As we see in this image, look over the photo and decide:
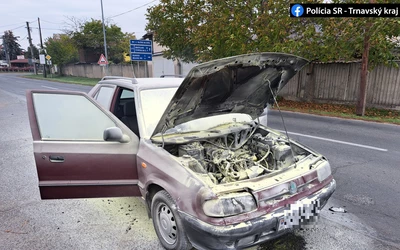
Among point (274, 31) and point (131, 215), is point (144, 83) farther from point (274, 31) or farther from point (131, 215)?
point (274, 31)

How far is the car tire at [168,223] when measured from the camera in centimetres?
244

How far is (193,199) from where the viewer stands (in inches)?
86.7

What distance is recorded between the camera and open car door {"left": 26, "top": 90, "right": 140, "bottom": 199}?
9.38 ft

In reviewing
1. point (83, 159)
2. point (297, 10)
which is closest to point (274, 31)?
point (297, 10)

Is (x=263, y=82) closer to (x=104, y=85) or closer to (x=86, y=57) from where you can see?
(x=104, y=85)

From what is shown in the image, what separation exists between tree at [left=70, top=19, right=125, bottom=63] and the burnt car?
37.3 metres

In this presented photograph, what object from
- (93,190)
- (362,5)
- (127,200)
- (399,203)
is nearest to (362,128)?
(362,5)

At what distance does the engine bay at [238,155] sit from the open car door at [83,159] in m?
0.55

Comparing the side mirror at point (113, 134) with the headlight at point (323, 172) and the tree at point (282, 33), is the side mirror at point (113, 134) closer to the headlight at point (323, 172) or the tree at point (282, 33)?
the headlight at point (323, 172)

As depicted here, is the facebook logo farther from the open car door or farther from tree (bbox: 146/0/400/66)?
the open car door

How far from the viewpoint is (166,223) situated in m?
2.62

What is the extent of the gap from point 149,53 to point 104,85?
11.0m

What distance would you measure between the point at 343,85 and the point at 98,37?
110 feet

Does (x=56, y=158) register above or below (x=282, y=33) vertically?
below
